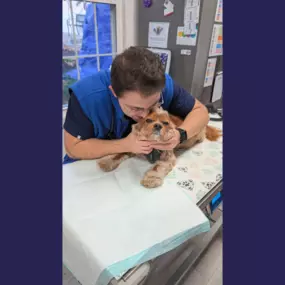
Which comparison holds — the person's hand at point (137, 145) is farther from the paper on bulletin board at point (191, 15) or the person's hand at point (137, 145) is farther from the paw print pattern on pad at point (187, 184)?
the paper on bulletin board at point (191, 15)

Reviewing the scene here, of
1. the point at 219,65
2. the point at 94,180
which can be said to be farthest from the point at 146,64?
the point at 219,65

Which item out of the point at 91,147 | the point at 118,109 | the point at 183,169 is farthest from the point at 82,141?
the point at 183,169

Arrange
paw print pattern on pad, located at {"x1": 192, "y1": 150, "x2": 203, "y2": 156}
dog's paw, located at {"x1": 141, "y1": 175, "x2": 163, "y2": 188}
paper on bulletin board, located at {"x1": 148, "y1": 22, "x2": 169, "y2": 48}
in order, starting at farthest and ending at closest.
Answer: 1. paper on bulletin board, located at {"x1": 148, "y1": 22, "x2": 169, "y2": 48}
2. paw print pattern on pad, located at {"x1": 192, "y1": 150, "x2": 203, "y2": 156}
3. dog's paw, located at {"x1": 141, "y1": 175, "x2": 163, "y2": 188}

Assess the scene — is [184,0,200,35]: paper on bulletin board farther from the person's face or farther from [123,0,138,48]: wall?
the person's face

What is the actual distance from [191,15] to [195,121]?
3.84ft

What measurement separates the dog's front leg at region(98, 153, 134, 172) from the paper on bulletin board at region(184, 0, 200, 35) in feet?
4.30

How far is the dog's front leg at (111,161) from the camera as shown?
906mm

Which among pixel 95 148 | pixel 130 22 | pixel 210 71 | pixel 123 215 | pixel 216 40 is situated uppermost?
pixel 130 22

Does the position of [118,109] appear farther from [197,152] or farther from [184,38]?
[184,38]

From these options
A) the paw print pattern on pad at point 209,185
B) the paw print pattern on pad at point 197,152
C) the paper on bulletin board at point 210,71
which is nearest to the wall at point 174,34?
the paper on bulletin board at point 210,71

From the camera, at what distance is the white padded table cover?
60 cm

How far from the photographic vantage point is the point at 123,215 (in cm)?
70

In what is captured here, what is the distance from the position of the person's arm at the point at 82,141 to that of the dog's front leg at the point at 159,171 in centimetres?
12

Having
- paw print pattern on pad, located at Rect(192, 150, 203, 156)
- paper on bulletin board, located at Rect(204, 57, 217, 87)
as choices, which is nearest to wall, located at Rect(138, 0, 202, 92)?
paper on bulletin board, located at Rect(204, 57, 217, 87)
